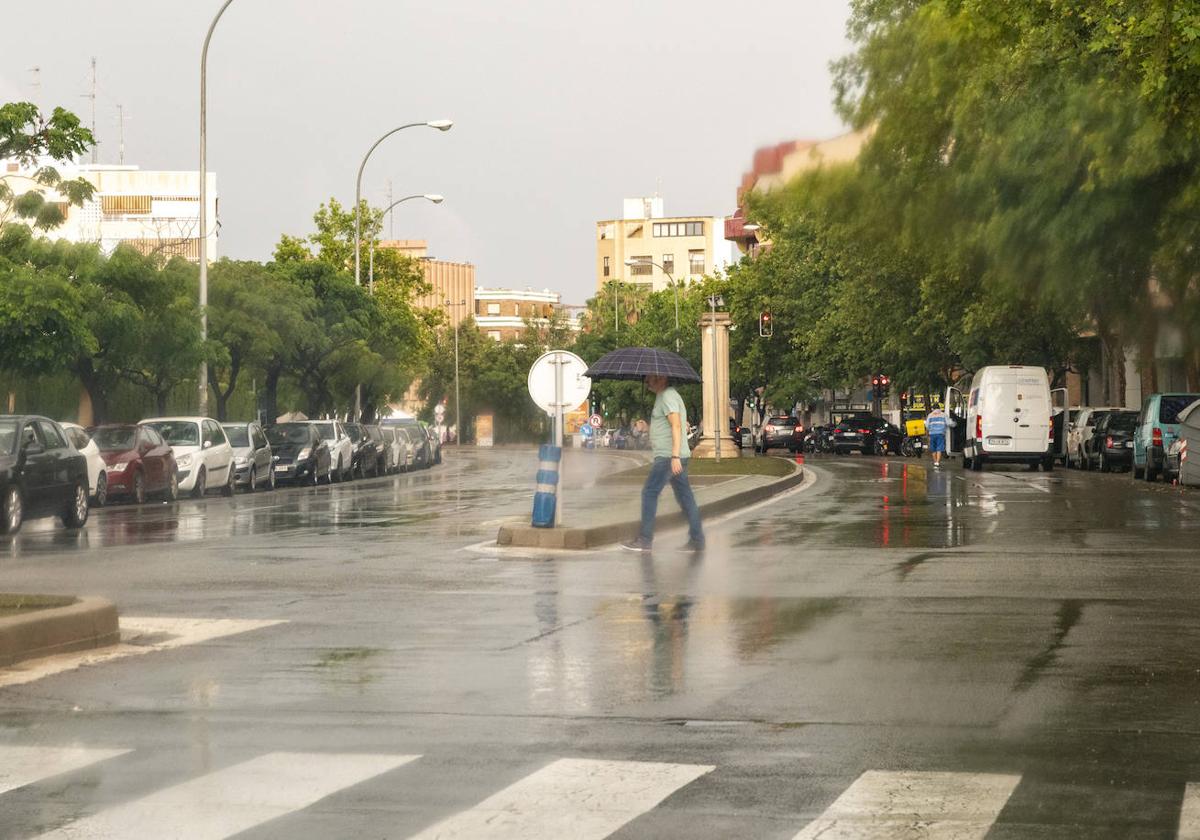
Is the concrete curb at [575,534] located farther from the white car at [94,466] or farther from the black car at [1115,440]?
the black car at [1115,440]

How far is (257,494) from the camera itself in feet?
132

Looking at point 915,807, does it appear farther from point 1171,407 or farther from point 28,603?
point 1171,407

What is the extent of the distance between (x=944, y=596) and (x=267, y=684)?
6.05 meters

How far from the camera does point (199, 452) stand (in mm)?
37719

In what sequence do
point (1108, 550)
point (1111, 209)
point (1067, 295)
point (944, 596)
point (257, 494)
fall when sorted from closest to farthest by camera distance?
point (944, 596), point (1108, 550), point (1111, 209), point (1067, 295), point (257, 494)

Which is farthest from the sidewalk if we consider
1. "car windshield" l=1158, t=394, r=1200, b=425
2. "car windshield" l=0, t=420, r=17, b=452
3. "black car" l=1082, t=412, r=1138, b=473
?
"black car" l=1082, t=412, r=1138, b=473

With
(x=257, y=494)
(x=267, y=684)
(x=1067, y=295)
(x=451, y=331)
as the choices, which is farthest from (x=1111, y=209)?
(x=451, y=331)

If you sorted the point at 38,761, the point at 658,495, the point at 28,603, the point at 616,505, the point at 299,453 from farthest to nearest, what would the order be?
the point at 299,453, the point at 616,505, the point at 658,495, the point at 28,603, the point at 38,761

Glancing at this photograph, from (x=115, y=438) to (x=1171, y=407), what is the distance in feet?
66.1

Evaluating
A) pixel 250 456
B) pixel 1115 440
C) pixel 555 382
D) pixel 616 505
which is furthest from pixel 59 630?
pixel 1115 440

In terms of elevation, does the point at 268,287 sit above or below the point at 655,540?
above

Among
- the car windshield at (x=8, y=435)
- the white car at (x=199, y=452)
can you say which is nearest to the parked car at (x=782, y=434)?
the white car at (x=199, y=452)

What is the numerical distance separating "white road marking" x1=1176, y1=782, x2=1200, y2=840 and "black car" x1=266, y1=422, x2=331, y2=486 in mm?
39760

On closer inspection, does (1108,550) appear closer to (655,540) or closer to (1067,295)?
(655,540)
